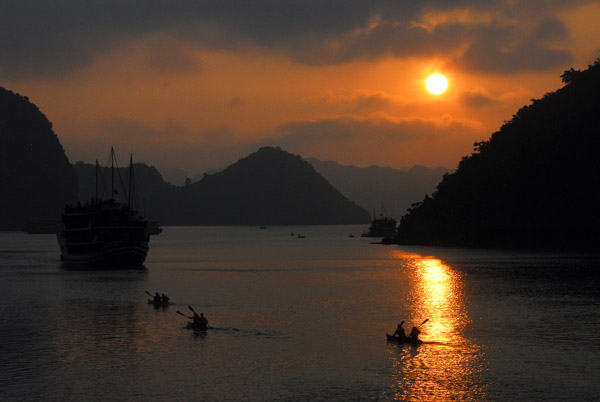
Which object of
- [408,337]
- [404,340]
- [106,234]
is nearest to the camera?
[404,340]

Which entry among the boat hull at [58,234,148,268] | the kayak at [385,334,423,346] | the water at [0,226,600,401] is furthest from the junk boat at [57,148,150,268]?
the kayak at [385,334,423,346]

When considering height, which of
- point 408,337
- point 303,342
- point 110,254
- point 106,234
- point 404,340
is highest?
point 106,234

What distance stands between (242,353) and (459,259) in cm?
12206

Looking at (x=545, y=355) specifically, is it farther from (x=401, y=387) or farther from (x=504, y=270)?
(x=504, y=270)

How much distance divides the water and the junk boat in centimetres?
1807

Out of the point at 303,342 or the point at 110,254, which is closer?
the point at 303,342

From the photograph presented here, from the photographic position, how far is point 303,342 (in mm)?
54344

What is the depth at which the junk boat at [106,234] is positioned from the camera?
412 ft

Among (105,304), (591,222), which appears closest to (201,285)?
(105,304)

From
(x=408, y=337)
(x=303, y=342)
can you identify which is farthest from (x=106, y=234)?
(x=408, y=337)

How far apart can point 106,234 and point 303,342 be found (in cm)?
8120

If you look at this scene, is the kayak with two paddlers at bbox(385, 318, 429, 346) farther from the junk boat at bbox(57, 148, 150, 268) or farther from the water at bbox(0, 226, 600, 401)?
the junk boat at bbox(57, 148, 150, 268)

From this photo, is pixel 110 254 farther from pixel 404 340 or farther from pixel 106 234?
pixel 404 340

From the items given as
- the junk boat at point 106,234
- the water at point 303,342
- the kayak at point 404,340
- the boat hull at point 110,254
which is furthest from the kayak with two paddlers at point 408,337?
the boat hull at point 110,254
